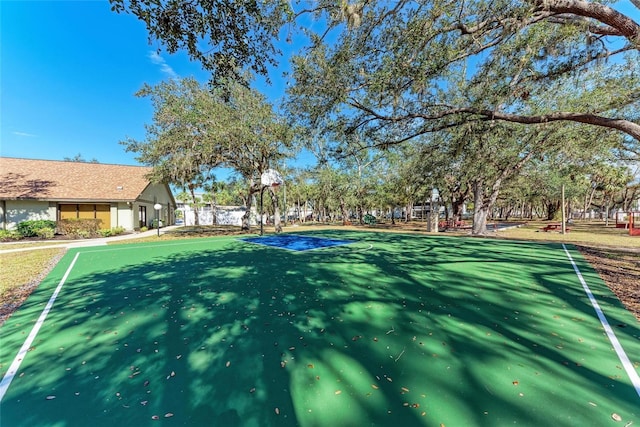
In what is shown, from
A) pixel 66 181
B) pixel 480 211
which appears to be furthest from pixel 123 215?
pixel 480 211

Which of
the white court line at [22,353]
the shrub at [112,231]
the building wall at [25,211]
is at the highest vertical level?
the building wall at [25,211]

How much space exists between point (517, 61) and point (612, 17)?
1800 mm

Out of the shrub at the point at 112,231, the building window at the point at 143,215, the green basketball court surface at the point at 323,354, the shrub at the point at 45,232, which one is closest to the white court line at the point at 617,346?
the green basketball court surface at the point at 323,354

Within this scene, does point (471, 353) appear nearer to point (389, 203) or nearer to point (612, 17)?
point (612, 17)

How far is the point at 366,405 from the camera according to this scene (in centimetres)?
217

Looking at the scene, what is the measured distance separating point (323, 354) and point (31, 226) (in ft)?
68.7

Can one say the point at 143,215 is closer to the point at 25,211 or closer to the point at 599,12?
the point at 25,211

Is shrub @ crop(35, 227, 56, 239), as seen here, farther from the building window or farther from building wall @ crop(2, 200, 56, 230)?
the building window

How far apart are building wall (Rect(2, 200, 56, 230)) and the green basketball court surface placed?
15.6m

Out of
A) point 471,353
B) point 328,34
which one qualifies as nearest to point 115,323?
point 471,353

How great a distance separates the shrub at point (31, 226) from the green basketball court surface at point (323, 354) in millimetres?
14041

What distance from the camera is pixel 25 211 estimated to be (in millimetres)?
16094

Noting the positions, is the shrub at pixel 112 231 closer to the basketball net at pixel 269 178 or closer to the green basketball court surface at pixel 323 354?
the basketball net at pixel 269 178

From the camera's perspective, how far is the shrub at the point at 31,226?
14977 mm
